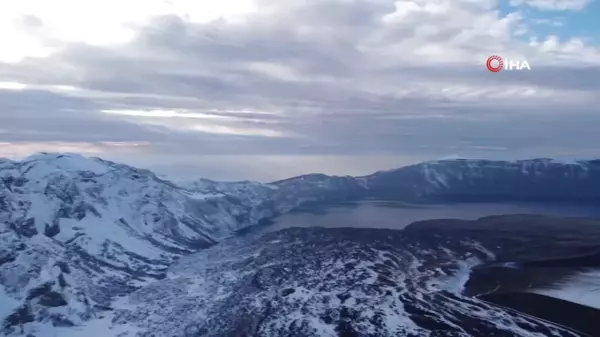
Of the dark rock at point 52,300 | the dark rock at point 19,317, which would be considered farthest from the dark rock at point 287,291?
the dark rock at point 19,317

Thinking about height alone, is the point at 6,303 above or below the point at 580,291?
below

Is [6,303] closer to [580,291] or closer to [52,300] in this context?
[52,300]

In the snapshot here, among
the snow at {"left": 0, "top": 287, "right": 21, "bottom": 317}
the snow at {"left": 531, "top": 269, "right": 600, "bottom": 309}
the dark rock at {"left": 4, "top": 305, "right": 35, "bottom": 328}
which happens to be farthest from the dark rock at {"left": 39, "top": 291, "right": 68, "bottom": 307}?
the snow at {"left": 531, "top": 269, "right": 600, "bottom": 309}

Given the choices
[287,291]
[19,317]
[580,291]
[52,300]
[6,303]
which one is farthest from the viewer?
[287,291]

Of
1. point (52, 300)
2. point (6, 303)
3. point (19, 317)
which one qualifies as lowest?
point (19, 317)

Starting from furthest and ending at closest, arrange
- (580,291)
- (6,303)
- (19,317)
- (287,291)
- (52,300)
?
Answer: (287,291)
(52,300)
(6,303)
(19,317)
(580,291)

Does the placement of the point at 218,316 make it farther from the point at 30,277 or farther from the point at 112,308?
the point at 30,277

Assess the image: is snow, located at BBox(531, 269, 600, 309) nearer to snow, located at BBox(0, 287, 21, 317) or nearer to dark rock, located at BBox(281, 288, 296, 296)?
dark rock, located at BBox(281, 288, 296, 296)

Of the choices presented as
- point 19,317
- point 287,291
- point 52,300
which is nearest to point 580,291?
point 287,291

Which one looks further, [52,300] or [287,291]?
[287,291]
